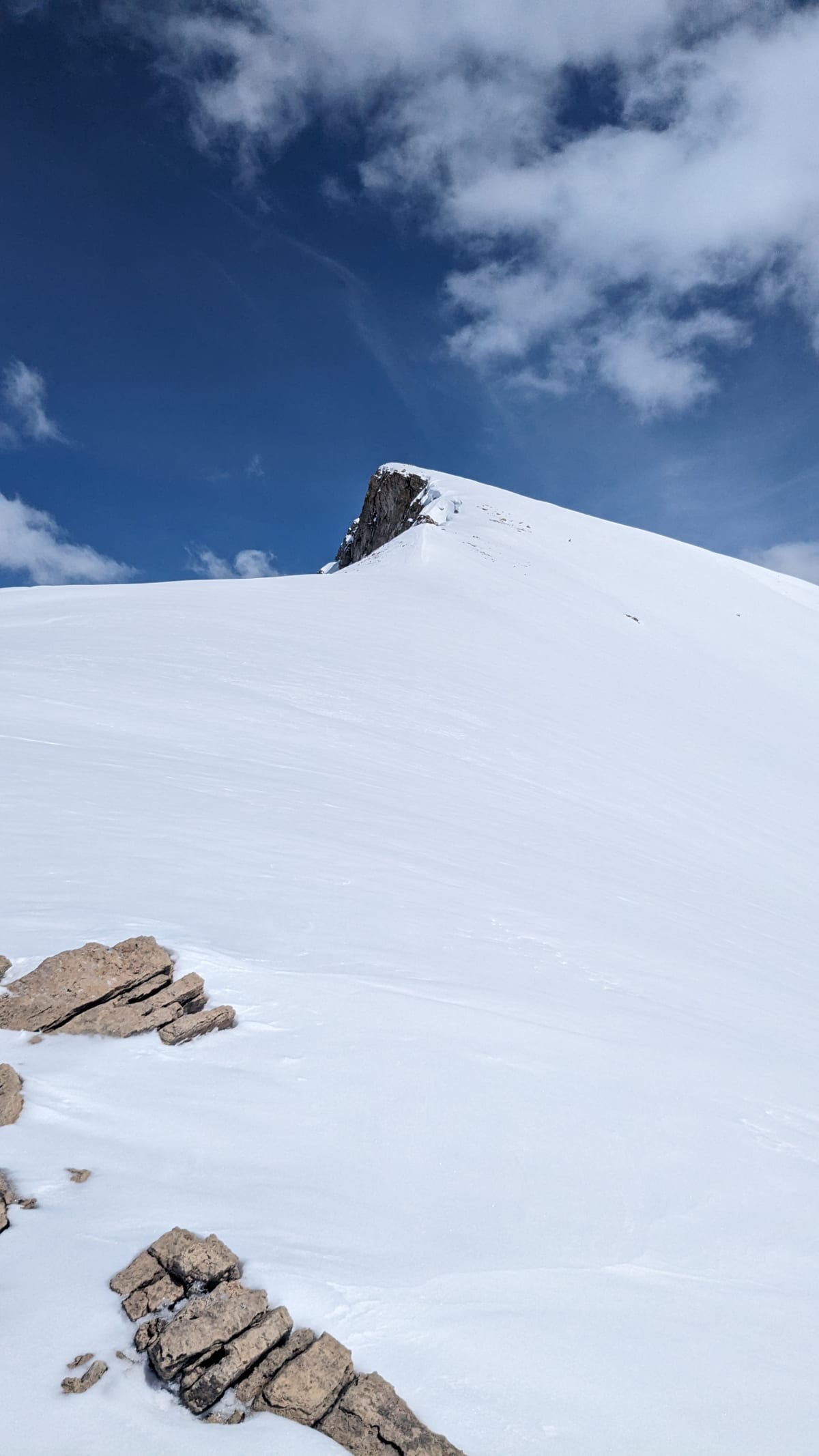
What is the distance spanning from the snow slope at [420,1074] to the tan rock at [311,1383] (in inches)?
2.0

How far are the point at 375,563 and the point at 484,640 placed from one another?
8.65 meters

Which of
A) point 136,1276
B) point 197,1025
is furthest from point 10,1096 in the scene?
point 136,1276

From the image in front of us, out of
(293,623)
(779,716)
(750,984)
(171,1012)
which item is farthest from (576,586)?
(171,1012)

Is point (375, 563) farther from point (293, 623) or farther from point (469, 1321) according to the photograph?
point (469, 1321)

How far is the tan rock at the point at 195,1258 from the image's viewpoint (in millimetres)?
2219

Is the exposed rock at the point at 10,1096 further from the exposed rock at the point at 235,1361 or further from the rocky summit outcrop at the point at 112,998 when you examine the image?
the exposed rock at the point at 235,1361

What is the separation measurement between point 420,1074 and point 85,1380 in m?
1.84

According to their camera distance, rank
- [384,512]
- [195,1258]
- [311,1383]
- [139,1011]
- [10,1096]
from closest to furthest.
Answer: [311,1383]
[195,1258]
[10,1096]
[139,1011]
[384,512]

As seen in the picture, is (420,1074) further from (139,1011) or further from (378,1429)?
(378,1429)

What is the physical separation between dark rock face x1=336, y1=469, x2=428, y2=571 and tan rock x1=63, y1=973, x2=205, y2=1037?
108ft

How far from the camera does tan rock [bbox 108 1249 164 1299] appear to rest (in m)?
2.18

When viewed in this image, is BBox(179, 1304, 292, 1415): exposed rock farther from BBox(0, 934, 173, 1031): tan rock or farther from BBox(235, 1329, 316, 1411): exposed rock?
BBox(0, 934, 173, 1031): tan rock

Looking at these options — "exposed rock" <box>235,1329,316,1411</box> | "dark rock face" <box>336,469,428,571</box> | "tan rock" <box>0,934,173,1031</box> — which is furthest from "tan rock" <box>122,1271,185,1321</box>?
"dark rock face" <box>336,469,428,571</box>

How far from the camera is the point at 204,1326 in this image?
2.11 meters
